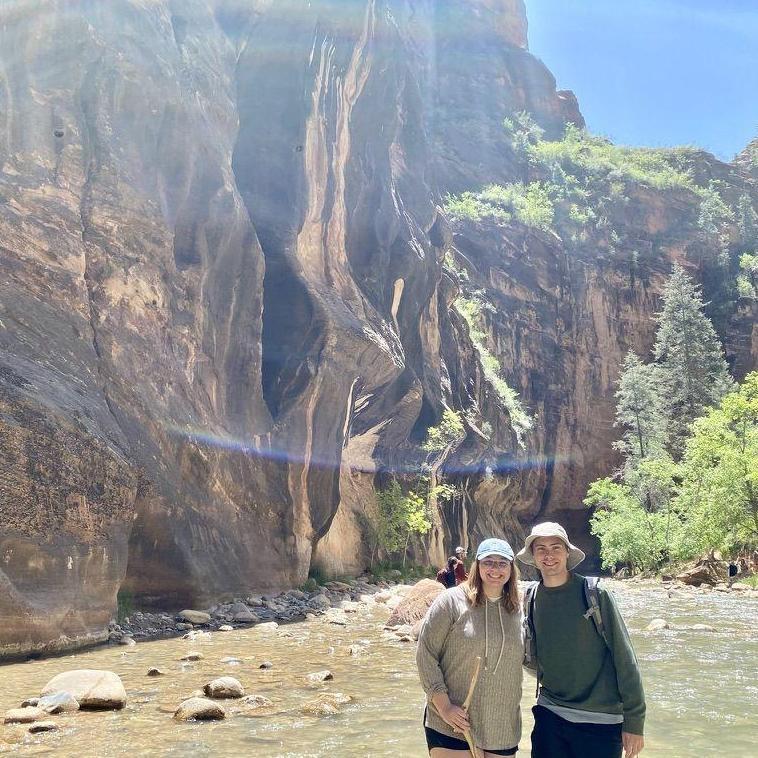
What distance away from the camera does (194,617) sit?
15.3 m

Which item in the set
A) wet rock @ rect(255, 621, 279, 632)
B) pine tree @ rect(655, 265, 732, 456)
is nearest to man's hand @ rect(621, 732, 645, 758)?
wet rock @ rect(255, 621, 279, 632)

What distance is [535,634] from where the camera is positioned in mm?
3990

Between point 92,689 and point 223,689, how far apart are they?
136 cm

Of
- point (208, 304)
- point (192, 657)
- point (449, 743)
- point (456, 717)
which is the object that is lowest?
point (192, 657)

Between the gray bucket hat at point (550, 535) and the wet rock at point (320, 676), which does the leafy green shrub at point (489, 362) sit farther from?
the gray bucket hat at point (550, 535)

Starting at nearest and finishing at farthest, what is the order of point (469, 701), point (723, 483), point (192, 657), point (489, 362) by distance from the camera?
point (469, 701) → point (192, 657) → point (723, 483) → point (489, 362)

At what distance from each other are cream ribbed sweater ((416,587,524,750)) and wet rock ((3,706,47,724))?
4.74m

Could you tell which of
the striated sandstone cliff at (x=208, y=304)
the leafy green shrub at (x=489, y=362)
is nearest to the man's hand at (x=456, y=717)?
the striated sandstone cliff at (x=208, y=304)

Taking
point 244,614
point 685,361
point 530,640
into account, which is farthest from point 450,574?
Answer: point 685,361

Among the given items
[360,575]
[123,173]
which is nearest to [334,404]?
[360,575]

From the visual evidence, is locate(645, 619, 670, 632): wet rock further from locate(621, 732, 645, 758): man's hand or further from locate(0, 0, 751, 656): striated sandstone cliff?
locate(621, 732, 645, 758): man's hand

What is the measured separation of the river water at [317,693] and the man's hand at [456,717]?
9.25 feet

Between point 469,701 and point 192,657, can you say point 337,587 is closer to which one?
point 192,657

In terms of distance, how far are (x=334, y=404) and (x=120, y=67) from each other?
12.9 meters
